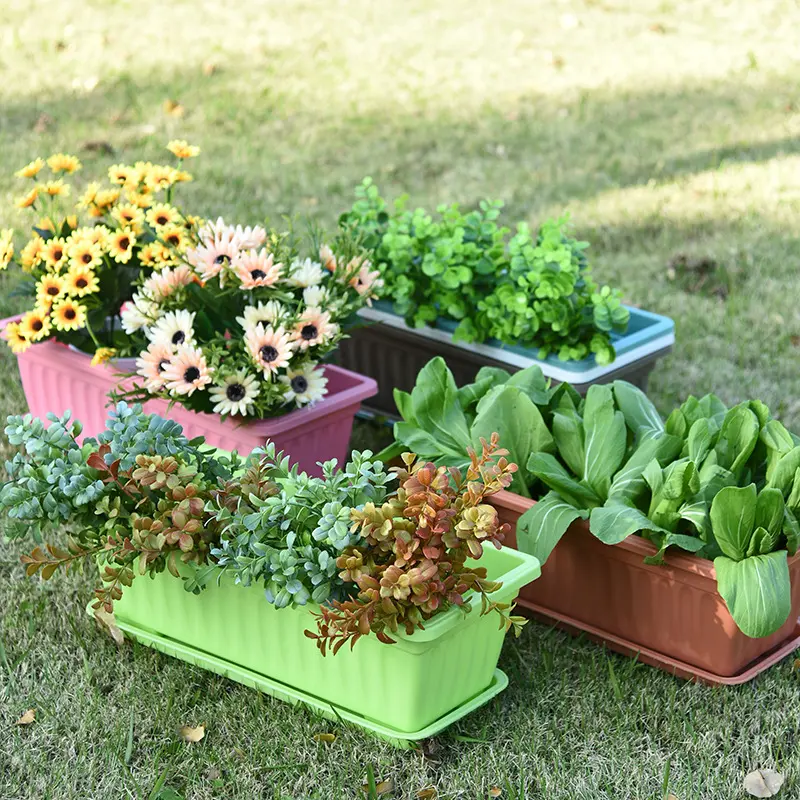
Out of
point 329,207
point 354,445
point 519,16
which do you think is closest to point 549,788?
point 354,445

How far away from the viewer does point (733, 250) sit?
15.7ft

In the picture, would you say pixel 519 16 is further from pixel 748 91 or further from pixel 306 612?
pixel 306 612

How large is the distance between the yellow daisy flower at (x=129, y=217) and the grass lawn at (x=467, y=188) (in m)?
0.81

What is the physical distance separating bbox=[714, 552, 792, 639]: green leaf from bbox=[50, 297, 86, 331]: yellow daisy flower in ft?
5.38

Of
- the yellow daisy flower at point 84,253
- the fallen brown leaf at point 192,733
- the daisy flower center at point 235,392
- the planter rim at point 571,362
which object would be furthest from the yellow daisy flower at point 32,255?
the fallen brown leaf at point 192,733

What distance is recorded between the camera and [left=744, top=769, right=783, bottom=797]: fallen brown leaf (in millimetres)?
2219

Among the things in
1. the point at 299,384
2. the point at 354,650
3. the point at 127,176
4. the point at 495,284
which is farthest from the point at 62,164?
the point at 354,650

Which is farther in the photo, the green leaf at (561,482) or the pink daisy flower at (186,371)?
the pink daisy flower at (186,371)

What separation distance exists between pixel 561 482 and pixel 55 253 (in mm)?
1394

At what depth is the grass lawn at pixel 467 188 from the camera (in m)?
2.29

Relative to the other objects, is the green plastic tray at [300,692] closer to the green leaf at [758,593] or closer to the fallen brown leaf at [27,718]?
the fallen brown leaf at [27,718]

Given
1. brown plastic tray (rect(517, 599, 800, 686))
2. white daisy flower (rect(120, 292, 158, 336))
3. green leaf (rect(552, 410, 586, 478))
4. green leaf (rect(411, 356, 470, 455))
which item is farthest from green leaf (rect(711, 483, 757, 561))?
white daisy flower (rect(120, 292, 158, 336))

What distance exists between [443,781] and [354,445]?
4.47 feet

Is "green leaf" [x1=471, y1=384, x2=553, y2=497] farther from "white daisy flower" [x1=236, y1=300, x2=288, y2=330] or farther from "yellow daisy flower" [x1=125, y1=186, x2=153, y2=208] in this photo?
"yellow daisy flower" [x1=125, y1=186, x2=153, y2=208]
